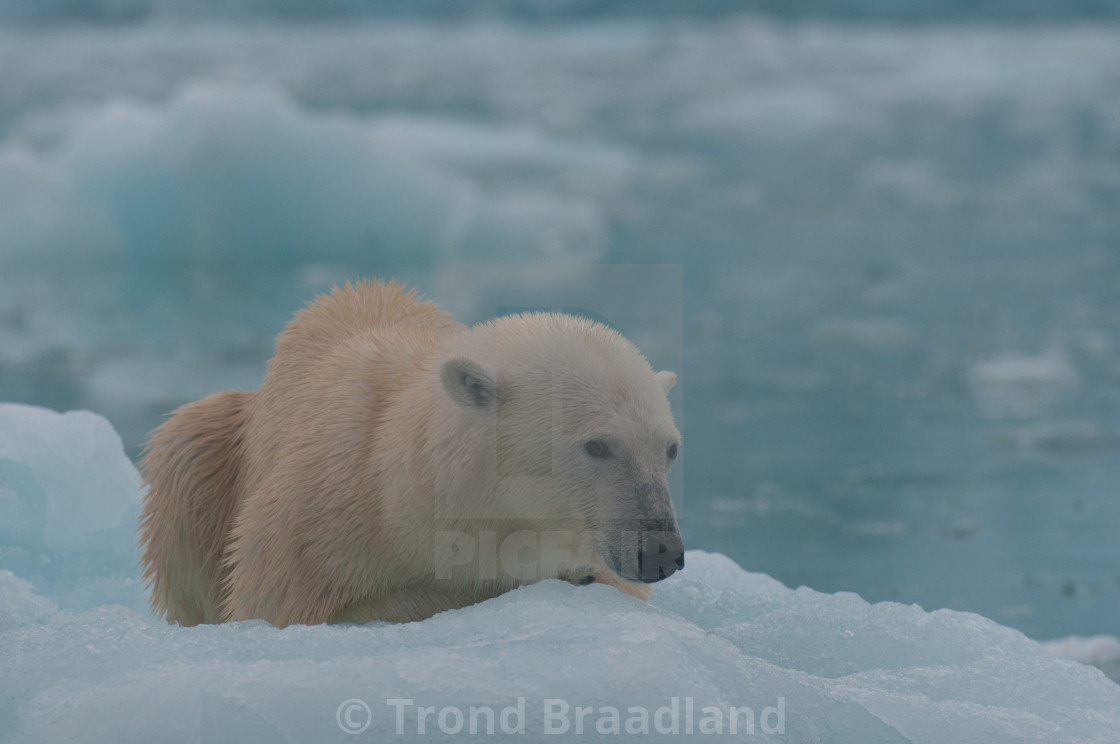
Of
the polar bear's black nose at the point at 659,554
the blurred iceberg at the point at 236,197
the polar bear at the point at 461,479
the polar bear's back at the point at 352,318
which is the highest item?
the blurred iceberg at the point at 236,197

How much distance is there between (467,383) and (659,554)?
66cm

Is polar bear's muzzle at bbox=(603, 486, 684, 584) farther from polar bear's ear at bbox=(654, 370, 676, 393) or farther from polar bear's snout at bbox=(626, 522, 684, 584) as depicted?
polar bear's ear at bbox=(654, 370, 676, 393)

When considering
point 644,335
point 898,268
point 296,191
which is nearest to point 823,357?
point 644,335

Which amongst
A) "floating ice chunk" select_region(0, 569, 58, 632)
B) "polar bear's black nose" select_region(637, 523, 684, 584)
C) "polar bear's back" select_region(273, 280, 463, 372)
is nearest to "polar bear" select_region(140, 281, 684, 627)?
"polar bear's black nose" select_region(637, 523, 684, 584)

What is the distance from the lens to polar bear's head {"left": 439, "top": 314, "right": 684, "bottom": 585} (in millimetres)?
2730

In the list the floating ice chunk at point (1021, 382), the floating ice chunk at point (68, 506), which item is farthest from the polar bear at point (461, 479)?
the floating ice chunk at point (1021, 382)

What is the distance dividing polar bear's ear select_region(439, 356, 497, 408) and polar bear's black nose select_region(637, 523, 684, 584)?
1.81ft

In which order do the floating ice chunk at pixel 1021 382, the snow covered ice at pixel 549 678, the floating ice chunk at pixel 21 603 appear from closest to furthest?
the snow covered ice at pixel 549 678, the floating ice chunk at pixel 21 603, the floating ice chunk at pixel 1021 382

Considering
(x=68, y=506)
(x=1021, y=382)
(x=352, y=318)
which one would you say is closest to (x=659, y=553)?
(x=352, y=318)

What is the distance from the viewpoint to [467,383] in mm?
2830

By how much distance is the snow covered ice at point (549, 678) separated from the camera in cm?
230

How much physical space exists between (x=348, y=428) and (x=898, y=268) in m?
20.3

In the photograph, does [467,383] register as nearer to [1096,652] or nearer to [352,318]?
[352,318]

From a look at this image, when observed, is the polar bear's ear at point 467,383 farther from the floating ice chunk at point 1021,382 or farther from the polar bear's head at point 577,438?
the floating ice chunk at point 1021,382
